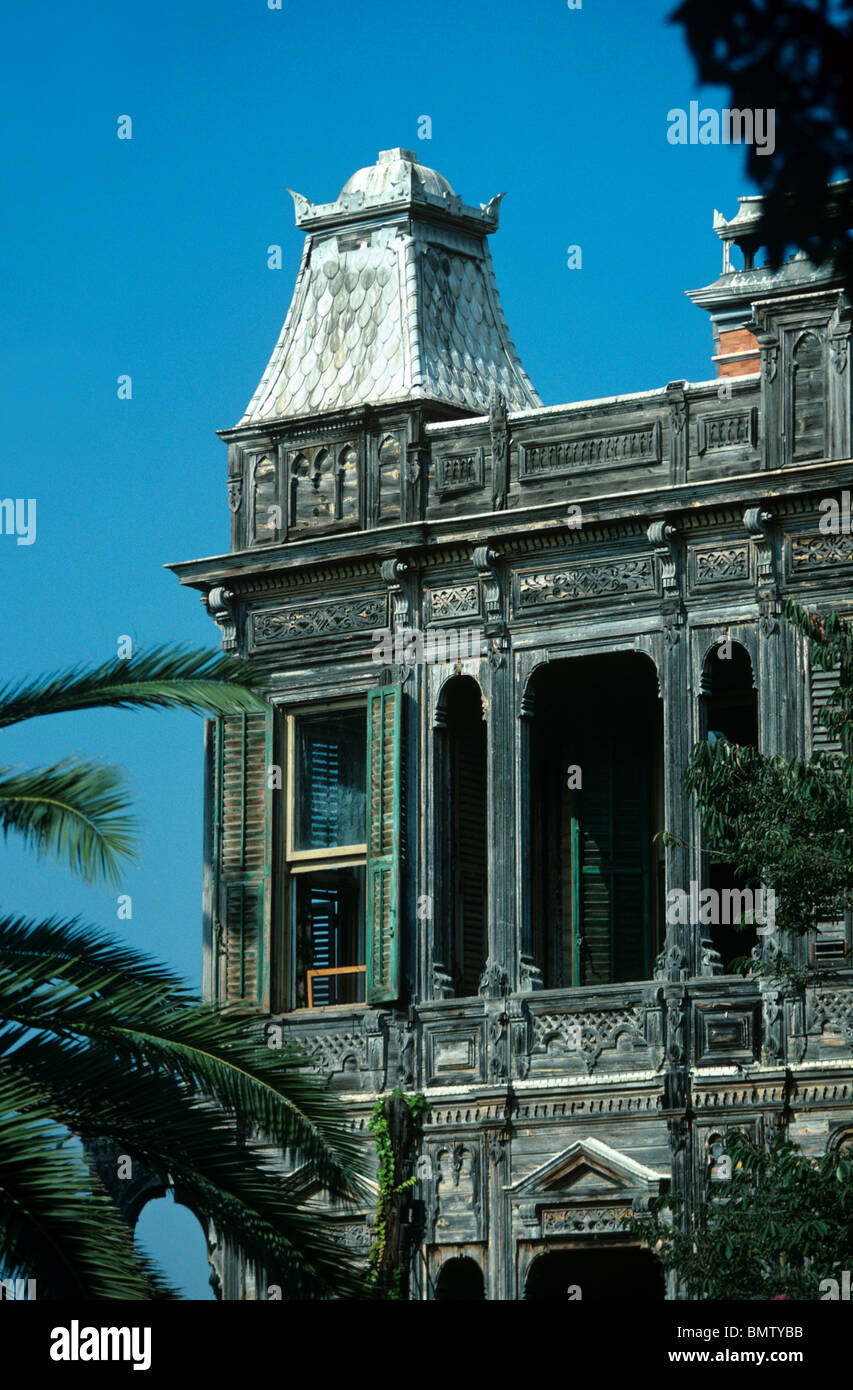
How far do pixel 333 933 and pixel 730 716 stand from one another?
176 inches

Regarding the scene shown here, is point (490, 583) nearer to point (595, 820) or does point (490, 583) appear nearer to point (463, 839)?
point (463, 839)

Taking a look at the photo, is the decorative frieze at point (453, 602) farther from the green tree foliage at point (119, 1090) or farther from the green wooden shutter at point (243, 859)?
the green tree foliage at point (119, 1090)

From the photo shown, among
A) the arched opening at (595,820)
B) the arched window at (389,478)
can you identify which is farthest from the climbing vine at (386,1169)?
the arched window at (389,478)

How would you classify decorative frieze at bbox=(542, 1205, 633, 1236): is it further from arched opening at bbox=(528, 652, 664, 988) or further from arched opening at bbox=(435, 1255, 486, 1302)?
arched opening at bbox=(528, 652, 664, 988)

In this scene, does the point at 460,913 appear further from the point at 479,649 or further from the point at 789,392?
the point at 789,392

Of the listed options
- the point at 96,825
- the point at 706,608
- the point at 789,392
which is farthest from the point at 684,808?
the point at 96,825

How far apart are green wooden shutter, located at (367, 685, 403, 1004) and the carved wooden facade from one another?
0.04 meters

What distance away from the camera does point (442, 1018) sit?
73.5ft

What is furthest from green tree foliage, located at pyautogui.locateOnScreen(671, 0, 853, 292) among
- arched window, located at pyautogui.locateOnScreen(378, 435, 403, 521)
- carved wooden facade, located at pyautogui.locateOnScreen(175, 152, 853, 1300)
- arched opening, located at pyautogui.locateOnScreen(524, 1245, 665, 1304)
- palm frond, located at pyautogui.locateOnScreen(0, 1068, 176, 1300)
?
arched window, located at pyautogui.locateOnScreen(378, 435, 403, 521)

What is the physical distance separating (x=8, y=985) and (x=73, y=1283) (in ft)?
7.15

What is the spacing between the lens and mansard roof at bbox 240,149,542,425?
2455 centimetres

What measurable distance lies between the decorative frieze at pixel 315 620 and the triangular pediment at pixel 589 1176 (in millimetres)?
5410

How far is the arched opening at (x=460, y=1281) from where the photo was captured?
22203 mm

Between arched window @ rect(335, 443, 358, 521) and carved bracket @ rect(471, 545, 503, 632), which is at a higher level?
arched window @ rect(335, 443, 358, 521)
